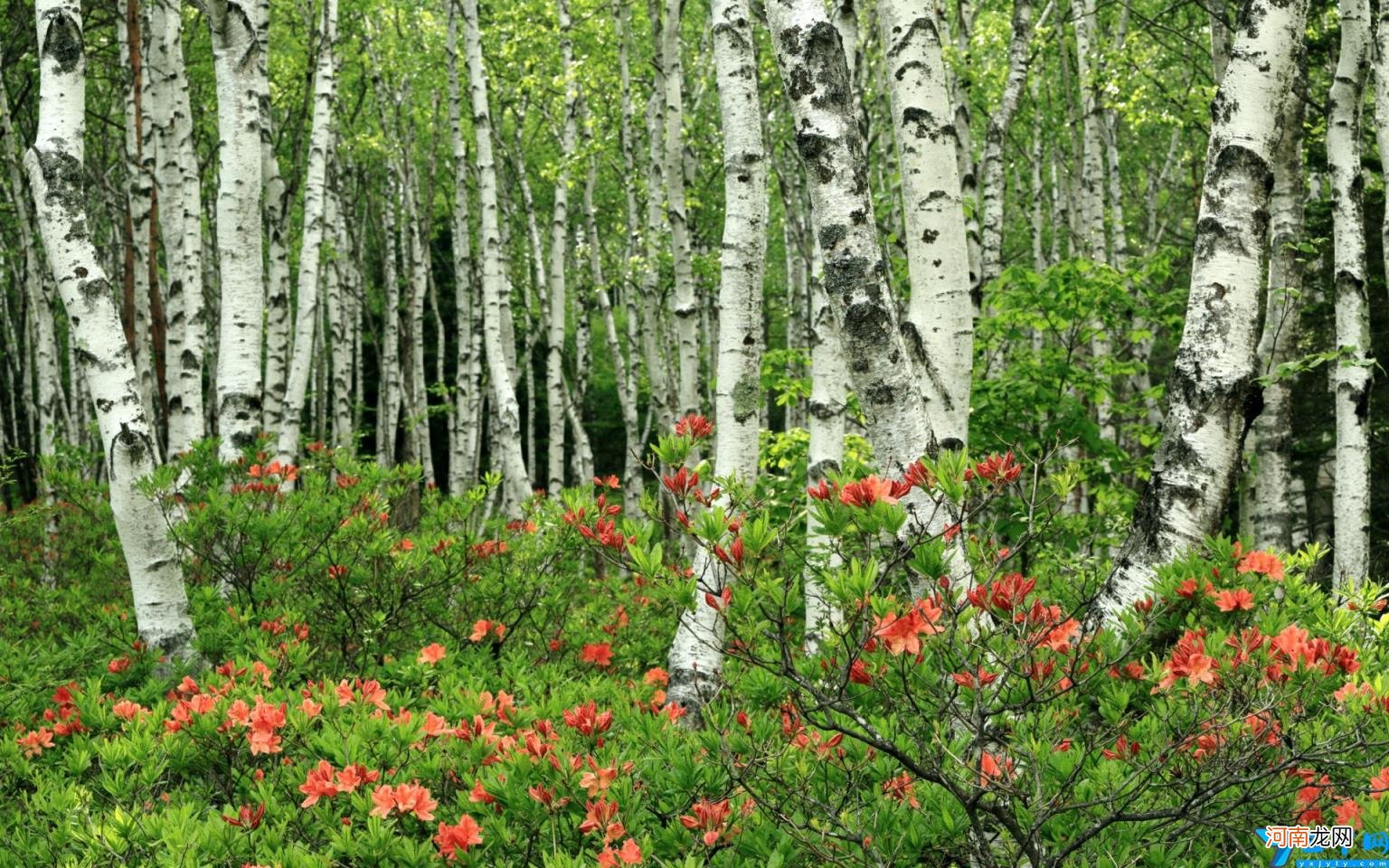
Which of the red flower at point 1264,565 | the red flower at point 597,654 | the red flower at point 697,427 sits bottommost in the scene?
the red flower at point 597,654

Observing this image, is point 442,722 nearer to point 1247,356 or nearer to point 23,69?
point 1247,356

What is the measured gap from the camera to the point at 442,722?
3.06m

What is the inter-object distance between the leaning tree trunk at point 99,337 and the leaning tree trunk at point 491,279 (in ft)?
13.0

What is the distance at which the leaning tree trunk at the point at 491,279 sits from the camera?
8.75 m

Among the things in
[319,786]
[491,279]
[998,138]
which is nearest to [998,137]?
[998,138]

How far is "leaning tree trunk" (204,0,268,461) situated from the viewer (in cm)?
611

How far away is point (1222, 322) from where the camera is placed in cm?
344

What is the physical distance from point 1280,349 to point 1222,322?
369 centimetres

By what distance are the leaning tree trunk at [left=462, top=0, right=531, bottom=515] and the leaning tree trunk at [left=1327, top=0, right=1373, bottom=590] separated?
19.8ft

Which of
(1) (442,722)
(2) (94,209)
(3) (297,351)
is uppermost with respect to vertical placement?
(2) (94,209)

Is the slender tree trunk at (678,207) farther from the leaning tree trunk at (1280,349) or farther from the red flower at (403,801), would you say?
the red flower at (403,801)

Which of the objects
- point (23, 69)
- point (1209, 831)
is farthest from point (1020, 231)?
point (1209, 831)

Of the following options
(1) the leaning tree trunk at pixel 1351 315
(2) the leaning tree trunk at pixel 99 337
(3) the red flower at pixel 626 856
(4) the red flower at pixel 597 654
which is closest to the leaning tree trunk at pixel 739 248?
(4) the red flower at pixel 597 654

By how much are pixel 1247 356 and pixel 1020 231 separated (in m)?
23.2
